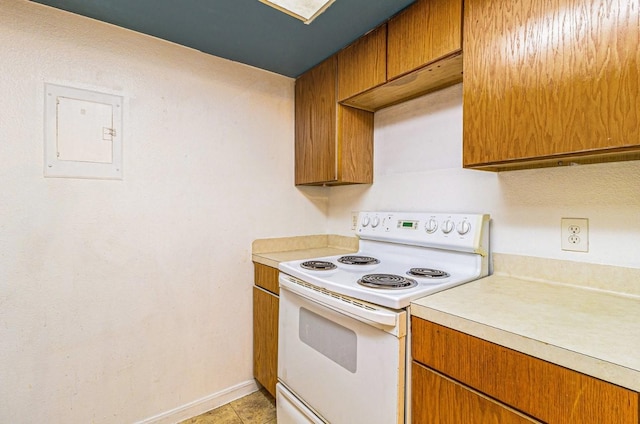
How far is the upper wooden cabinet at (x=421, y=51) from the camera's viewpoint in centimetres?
121

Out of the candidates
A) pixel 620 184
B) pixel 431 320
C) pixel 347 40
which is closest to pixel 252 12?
pixel 347 40

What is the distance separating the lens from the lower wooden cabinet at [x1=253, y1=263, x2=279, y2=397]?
173 centimetres

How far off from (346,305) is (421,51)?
1.10 m

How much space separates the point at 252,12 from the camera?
138 cm

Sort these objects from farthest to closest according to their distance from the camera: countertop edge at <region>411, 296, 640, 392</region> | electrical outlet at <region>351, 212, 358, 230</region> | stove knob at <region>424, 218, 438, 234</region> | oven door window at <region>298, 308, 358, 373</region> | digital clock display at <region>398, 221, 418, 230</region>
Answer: electrical outlet at <region>351, 212, 358, 230</region>, digital clock display at <region>398, 221, 418, 230</region>, stove knob at <region>424, 218, 438, 234</region>, oven door window at <region>298, 308, 358, 373</region>, countertop edge at <region>411, 296, 640, 392</region>

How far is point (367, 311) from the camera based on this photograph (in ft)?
3.33

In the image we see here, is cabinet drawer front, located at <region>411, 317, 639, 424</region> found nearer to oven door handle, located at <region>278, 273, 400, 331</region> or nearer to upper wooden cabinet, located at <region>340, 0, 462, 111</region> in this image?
oven door handle, located at <region>278, 273, 400, 331</region>

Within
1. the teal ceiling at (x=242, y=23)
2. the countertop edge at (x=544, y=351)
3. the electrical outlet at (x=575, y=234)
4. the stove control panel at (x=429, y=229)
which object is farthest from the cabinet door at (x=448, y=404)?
the teal ceiling at (x=242, y=23)

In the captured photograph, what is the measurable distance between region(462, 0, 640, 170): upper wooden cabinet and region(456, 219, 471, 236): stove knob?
29 centimetres

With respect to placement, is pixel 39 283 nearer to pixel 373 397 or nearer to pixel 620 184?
pixel 373 397

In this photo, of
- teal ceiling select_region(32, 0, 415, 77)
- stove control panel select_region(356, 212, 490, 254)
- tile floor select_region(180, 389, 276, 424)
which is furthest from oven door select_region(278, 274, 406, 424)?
teal ceiling select_region(32, 0, 415, 77)

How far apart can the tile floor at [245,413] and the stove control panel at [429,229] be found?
114 centimetres

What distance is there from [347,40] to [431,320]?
143 cm

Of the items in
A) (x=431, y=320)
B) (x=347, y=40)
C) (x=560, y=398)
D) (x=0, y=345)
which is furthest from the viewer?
(x=347, y=40)
